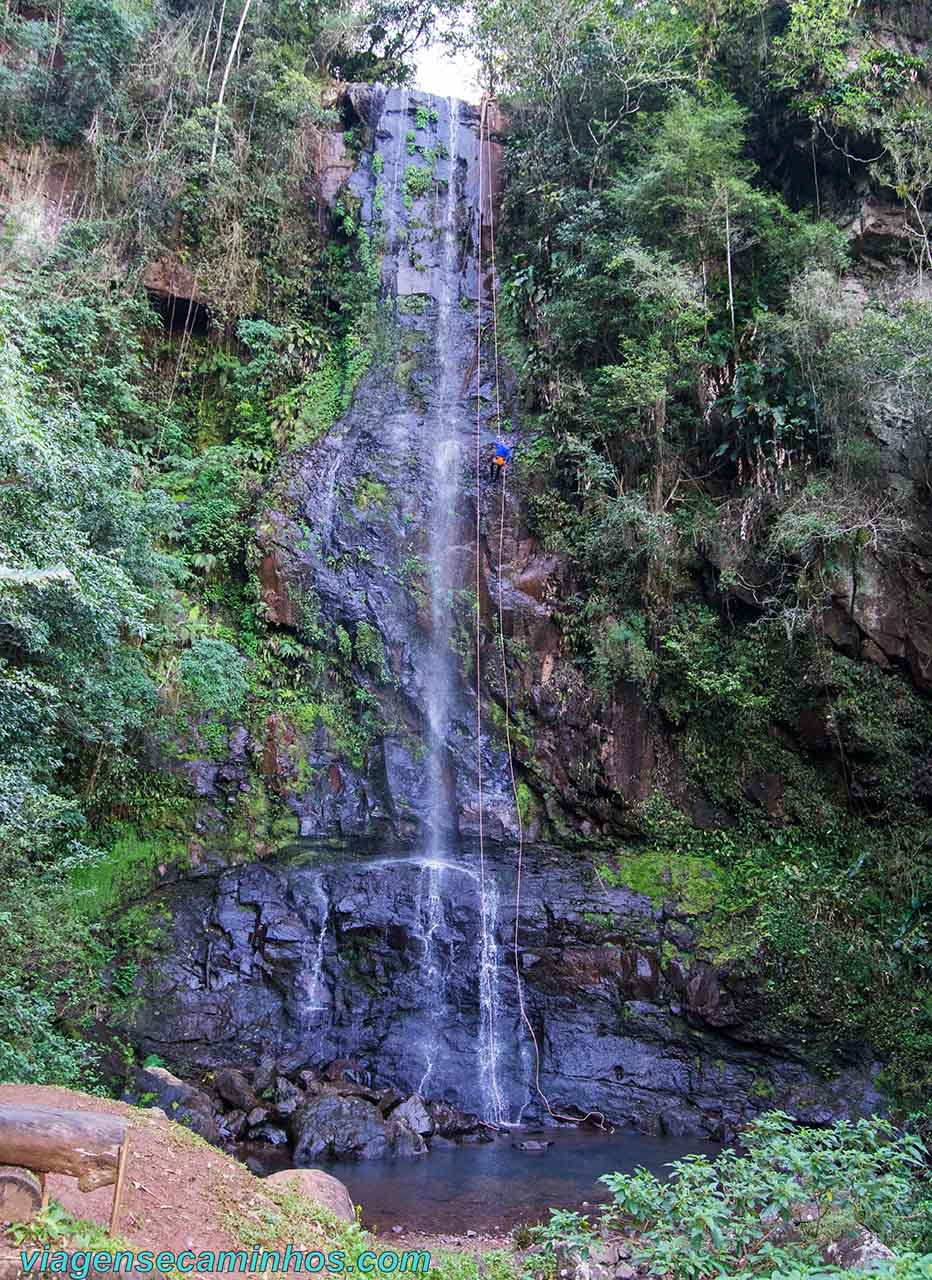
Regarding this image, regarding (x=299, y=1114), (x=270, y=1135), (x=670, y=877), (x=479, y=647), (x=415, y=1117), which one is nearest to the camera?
(x=270, y=1135)

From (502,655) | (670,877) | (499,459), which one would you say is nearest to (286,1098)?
(670,877)

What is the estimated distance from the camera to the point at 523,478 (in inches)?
545

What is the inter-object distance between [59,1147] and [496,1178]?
5416 mm

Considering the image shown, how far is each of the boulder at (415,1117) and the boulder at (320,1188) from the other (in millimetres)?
2255

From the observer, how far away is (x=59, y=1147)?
13.3 feet

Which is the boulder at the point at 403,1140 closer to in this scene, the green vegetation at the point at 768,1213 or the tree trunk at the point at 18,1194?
the green vegetation at the point at 768,1213

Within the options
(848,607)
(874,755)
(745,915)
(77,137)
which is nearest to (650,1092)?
(745,915)

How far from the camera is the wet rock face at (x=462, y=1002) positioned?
31.8 ft

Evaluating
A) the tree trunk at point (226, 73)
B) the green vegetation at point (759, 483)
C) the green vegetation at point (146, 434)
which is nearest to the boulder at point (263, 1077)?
the green vegetation at point (146, 434)

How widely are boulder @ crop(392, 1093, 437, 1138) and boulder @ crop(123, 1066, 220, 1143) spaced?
1.88 m

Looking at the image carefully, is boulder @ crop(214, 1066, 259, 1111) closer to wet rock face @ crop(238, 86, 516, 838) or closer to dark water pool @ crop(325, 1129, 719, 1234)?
dark water pool @ crop(325, 1129, 719, 1234)

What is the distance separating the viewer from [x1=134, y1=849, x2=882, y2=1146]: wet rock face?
968 centimetres

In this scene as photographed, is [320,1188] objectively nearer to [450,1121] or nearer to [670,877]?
[450,1121]

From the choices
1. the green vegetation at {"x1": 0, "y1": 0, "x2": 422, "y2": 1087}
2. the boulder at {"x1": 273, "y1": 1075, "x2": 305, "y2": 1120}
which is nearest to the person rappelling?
the green vegetation at {"x1": 0, "y1": 0, "x2": 422, "y2": 1087}
